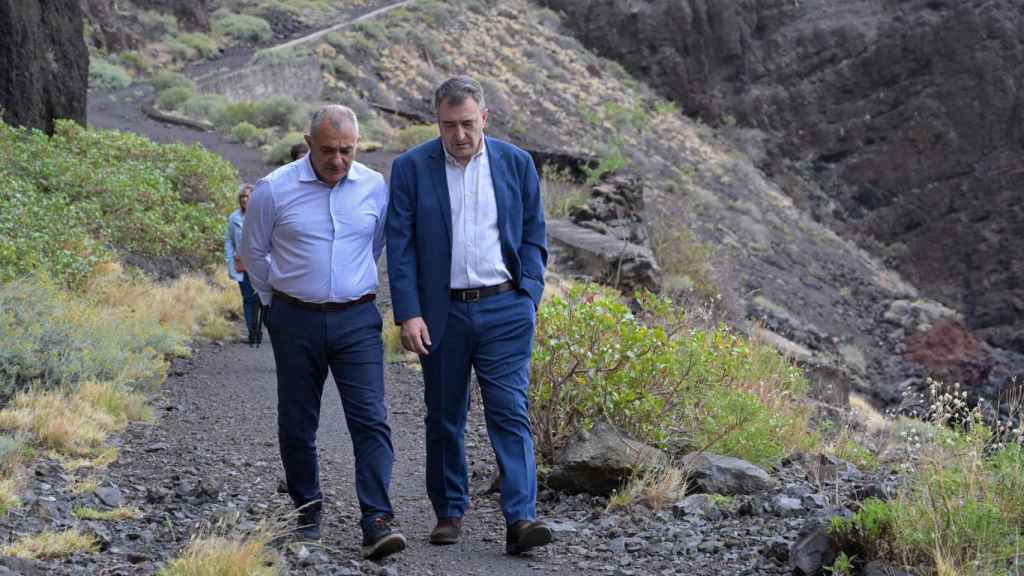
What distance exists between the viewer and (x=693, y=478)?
6.50m

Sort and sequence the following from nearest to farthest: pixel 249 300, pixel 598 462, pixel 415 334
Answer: pixel 415 334 < pixel 598 462 < pixel 249 300

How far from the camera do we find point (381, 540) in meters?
5.00

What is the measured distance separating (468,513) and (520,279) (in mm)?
1508

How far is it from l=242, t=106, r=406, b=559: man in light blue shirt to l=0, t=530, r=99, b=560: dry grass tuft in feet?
2.85

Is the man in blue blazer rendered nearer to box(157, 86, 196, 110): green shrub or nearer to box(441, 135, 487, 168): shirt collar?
box(441, 135, 487, 168): shirt collar

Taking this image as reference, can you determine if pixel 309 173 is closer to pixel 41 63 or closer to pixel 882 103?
pixel 41 63

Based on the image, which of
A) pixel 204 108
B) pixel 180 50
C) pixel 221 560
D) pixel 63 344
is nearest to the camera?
pixel 221 560

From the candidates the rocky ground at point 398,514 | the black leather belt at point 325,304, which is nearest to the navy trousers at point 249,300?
the rocky ground at point 398,514

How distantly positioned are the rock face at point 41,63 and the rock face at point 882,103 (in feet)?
98.1

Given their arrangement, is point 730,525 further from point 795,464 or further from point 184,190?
point 184,190

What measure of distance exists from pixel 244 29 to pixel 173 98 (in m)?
13.5

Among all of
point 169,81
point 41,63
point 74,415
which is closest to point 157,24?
point 169,81

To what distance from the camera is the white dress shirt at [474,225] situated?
517cm

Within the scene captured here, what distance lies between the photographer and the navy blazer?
16.9 ft
